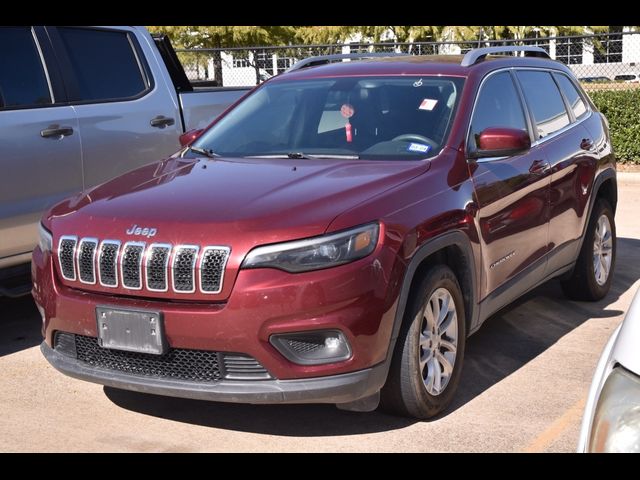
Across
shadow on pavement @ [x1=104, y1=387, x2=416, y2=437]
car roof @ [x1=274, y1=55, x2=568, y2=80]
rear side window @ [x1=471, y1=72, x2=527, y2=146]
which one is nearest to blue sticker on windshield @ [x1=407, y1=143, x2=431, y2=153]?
rear side window @ [x1=471, y1=72, x2=527, y2=146]

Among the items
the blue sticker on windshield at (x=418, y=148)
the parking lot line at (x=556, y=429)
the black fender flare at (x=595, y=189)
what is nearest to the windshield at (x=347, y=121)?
the blue sticker on windshield at (x=418, y=148)

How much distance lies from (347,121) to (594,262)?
7.97 feet

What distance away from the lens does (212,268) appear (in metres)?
3.98

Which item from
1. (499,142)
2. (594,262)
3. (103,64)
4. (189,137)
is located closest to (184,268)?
(499,142)

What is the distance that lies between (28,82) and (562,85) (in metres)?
3.59

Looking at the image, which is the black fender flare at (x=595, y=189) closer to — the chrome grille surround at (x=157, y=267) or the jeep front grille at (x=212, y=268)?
the jeep front grille at (x=212, y=268)

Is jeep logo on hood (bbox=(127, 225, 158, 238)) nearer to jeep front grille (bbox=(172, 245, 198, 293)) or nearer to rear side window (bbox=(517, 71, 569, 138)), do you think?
jeep front grille (bbox=(172, 245, 198, 293))

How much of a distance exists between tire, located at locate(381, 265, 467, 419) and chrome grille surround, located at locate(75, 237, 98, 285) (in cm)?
140

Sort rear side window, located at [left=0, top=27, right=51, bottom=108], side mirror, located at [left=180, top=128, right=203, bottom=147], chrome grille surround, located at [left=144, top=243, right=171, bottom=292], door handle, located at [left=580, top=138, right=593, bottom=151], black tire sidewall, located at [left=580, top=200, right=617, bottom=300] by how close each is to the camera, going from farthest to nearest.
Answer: black tire sidewall, located at [left=580, top=200, right=617, bottom=300]
door handle, located at [left=580, top=138, right=593, bottom=151]
rear side window, located at [left=0, top=27, right=51, bottom=108]
side mirror, located at [left=180, top=128, right=203, bottom=147]
chrome grille surround, located at [left=144, top=243, right=171, bottom=292]

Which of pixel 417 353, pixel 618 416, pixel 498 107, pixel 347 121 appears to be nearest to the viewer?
pixel 618 416

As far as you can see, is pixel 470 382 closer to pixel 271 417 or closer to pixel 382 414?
pixel 382 414

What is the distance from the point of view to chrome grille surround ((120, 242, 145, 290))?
4109 mm
